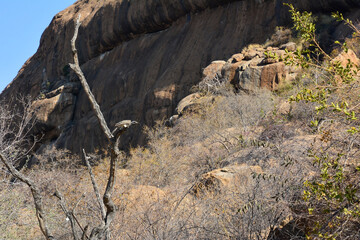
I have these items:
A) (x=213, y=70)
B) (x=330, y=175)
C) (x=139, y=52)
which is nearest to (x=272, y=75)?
(x=213, y=70)

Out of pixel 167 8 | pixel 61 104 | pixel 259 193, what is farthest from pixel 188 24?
pixel 259 193

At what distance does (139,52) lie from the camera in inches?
1350

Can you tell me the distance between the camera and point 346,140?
5.07 meters

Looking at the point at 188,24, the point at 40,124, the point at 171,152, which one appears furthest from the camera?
the point at 40,124

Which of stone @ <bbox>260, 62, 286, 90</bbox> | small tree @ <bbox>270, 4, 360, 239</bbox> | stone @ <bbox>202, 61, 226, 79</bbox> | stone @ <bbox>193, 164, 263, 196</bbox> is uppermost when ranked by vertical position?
small tree @ <bbox>270, 4, 360, 239</bbox>

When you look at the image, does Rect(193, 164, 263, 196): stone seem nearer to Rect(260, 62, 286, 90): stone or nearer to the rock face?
Rect(260, 62, 286, 90): stone

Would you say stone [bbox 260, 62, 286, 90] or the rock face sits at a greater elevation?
the rock face

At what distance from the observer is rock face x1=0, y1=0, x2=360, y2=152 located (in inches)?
1038

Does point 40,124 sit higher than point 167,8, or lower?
lower

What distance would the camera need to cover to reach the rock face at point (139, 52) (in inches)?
1038

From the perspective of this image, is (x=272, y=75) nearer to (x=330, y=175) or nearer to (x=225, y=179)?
(x=225, y=179)

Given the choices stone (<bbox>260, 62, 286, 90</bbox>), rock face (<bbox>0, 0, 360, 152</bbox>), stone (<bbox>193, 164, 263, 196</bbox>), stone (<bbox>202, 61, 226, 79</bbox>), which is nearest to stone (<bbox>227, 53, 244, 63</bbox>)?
rock face (<bbox>0, 0, 360, 152</bbox>)

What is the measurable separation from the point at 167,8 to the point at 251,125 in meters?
17.8

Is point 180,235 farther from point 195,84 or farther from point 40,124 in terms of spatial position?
point 40,124
